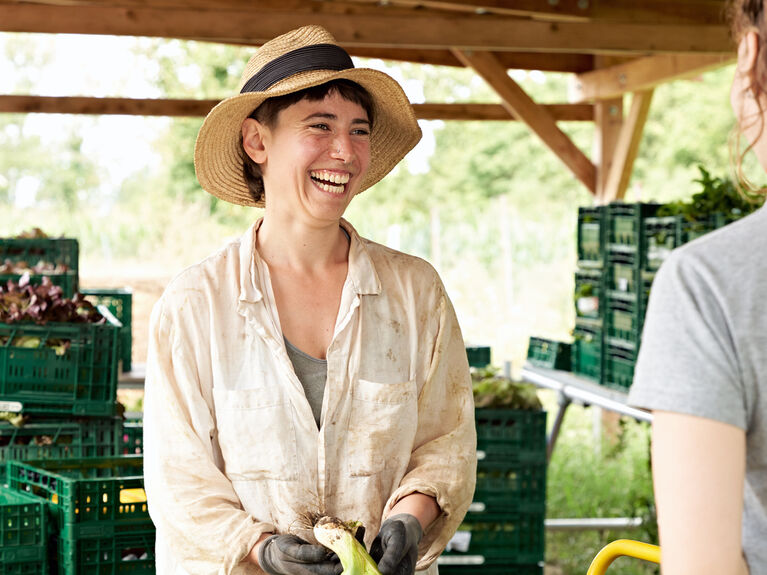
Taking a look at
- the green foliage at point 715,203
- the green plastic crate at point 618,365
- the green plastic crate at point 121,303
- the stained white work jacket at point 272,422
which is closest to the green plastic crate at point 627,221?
the green foliage at point 715,203

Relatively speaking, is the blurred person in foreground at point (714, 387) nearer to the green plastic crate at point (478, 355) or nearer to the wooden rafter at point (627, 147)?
the green plastic crate at point (478, 355)

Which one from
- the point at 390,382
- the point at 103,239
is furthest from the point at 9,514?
the point at 103,239

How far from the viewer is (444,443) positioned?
2168 mm

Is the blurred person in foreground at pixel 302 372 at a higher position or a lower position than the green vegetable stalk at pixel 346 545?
higher

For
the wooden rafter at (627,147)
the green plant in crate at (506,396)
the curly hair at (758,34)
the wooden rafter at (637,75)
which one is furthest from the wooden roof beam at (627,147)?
the curly hair at (758,34)

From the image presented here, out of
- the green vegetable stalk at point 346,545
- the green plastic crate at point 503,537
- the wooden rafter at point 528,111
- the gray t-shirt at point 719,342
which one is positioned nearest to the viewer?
the gray t-shirt at point 719,342

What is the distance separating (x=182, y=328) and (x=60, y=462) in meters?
1.23

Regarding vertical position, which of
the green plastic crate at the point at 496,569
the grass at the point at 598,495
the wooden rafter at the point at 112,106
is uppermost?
the wooden rafter at the point at 112,106

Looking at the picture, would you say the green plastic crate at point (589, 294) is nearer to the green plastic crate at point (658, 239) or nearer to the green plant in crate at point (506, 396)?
the green plastic crate at point (658, 239)

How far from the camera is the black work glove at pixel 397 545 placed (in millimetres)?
1882

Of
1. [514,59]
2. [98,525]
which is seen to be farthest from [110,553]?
[514,59]

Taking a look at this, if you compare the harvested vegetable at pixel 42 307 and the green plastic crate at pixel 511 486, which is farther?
the green plastic crate at pixel 511 486

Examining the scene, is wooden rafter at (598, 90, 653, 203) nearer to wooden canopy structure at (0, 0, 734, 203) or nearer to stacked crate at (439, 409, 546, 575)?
wooden canopy structure at (0, 0, 734, 203)

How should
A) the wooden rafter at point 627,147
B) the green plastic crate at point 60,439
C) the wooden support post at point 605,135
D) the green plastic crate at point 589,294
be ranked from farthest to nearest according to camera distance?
the wooden support post at point 605,135, the wooden rafter at point 627,147, the green plastic crate at point 589,294, the green plastic crate at point 60,439
